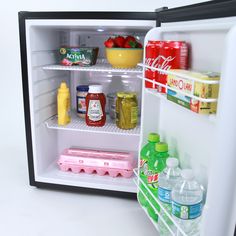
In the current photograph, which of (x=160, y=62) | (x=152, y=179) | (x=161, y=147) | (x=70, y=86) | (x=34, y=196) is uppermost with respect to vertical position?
(x=160, y=62)

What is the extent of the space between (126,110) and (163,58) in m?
0.51

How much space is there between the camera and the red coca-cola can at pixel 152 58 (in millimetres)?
1141

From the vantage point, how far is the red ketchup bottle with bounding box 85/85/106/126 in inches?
62.6

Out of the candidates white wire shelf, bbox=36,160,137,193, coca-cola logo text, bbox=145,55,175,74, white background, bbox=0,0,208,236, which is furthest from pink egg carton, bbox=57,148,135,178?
coca-cola logo text, bbox=145,55,175,74

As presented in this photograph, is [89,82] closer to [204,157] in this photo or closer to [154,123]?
[154,123]

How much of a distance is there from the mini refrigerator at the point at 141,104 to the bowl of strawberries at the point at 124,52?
0.21 feet

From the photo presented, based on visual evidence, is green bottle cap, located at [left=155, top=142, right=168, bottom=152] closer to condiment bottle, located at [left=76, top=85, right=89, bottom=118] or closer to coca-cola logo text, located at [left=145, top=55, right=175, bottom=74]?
coca-cola logo text, located at [left=145, top=55, right=175, bottom=74]

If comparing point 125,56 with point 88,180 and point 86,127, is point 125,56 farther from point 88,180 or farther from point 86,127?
point 88,180

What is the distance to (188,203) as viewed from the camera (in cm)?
97

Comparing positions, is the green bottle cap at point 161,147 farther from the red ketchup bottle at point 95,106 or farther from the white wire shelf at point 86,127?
the red ketchup bottle at point 95,106

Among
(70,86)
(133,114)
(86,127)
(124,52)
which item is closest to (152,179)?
(133,114)

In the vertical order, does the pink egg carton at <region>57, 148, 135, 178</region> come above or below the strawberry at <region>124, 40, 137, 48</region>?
below

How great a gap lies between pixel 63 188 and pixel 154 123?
2.07ft

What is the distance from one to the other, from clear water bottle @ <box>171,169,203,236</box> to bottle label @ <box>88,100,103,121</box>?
0.67 meters
